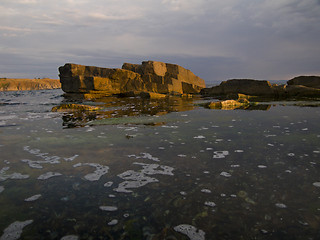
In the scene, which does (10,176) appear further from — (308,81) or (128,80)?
(308,81)

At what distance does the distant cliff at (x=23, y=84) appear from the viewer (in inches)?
4667

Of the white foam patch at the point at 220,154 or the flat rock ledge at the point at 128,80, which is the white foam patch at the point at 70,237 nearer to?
the white foam patch at the point at 220,154

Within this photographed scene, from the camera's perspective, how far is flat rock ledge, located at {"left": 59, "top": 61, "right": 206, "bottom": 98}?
27844 millimetres

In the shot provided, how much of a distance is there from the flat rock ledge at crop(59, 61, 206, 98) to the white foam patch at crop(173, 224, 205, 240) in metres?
23.3

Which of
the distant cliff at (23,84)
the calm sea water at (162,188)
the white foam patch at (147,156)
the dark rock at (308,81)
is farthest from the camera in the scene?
the distant cliff at (23,84)

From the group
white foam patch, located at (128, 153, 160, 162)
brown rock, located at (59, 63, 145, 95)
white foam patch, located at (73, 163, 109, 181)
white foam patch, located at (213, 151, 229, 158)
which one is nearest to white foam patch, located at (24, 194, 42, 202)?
white foam patch, located at (73, 163, 109, 181)

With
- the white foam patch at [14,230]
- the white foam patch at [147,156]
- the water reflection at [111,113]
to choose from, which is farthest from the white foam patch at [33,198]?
the water reflection at [111,113]

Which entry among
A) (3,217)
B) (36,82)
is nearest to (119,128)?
(3,217)

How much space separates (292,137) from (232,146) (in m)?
1.88

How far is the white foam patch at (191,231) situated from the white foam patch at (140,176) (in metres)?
1.00

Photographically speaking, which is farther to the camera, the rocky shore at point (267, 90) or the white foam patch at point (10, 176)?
the rocky shore at point (267, 90)

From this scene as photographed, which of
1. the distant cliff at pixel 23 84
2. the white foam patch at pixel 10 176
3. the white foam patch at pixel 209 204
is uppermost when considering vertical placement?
the distant cliff at pixel 23 84

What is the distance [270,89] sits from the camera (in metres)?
24.9

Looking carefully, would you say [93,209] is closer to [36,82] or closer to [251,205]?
[251,205]
